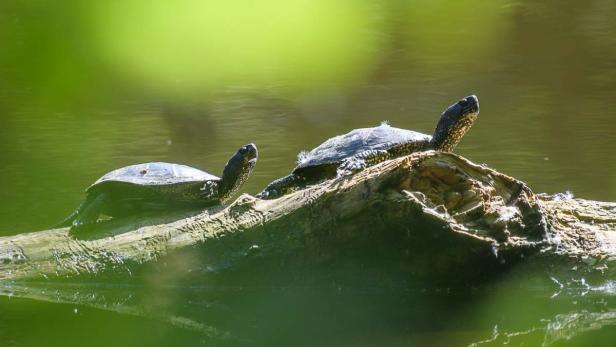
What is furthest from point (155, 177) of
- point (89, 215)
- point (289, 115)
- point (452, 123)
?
point (289, 115)

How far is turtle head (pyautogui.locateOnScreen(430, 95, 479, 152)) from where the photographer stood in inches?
182

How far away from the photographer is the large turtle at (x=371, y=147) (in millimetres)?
4570

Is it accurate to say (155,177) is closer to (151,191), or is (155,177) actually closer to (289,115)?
(151,191)

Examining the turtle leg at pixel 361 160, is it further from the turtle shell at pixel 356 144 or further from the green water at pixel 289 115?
the green water at pixel 289 115

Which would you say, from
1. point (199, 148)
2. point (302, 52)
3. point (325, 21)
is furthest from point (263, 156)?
point (325, 21)

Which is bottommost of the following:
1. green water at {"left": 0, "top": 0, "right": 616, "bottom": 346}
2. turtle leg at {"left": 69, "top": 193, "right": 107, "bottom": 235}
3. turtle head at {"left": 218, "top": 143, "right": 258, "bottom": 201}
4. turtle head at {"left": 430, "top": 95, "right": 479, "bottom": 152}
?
green water at {"left": 0, "top": 0, "right": 616, "bottom": 346}

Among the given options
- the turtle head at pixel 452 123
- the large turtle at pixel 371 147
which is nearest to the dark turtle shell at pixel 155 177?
the large turtle at pixel 371 147

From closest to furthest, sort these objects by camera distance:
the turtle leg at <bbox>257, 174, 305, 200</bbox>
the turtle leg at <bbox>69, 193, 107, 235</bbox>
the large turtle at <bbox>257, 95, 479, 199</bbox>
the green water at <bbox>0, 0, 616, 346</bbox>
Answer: the green water at <bbox>0, 0, 616, 346</bbox> < the turtle leg at <bbox>69, 193, 107, 235</bbox> < the turtle leg at <bbox>257, 174, 305, 200</bbox> < the large turtle at <bbox>257, 95, 479, 199</bbox>

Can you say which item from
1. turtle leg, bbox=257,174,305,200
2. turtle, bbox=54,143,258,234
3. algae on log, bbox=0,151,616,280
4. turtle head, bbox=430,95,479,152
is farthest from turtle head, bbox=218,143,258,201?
turtle head, bbox=430,95,479,152

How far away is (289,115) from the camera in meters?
8.52

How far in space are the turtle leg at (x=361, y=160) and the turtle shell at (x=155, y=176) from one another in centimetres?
58

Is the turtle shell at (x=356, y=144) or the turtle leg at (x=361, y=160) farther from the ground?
the turtle shell at (x=356, y=144)

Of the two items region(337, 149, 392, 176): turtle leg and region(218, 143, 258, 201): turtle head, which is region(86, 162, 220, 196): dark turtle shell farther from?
region(337, 149, 392, 176): turtle leg

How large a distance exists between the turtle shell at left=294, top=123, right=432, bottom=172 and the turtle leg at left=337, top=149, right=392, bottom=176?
0.02 metres
